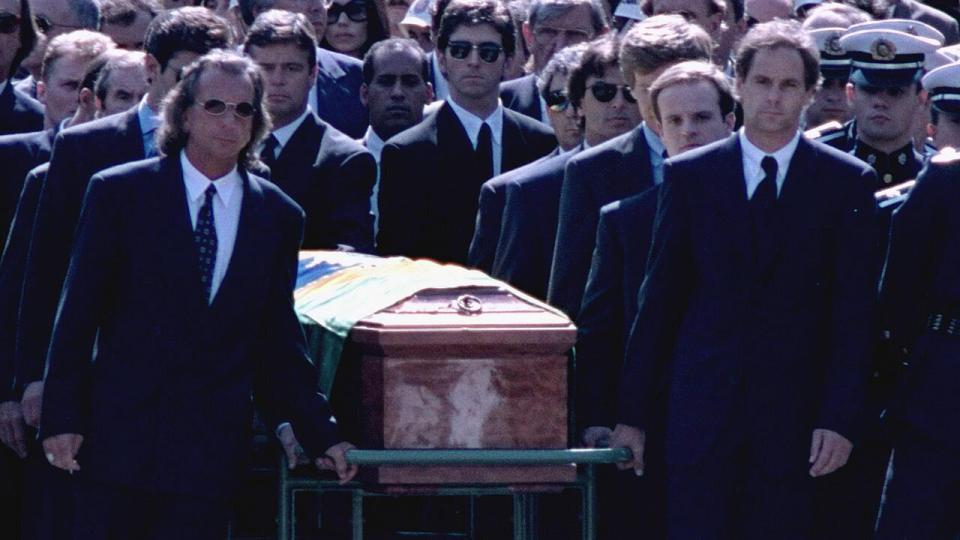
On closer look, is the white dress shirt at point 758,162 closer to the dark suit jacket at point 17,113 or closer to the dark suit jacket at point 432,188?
the dark suit jacket at point 432,188

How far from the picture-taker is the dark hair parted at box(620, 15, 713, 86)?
8039 millimetres

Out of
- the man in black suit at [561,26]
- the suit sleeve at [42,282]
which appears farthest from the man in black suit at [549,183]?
the man in black suit at [561,26]

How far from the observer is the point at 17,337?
7.43m

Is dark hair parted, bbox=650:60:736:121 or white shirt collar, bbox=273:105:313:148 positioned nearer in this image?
dark hair parted, bbox=650:60:736:121

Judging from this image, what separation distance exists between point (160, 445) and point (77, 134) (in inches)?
52.9

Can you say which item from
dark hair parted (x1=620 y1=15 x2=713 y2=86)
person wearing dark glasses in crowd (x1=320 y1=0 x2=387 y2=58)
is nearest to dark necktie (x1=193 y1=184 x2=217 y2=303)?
dark hair parted (x1=620 y1=15 x2=713 y2=86)

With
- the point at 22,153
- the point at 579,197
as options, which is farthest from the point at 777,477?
the point at 22,153

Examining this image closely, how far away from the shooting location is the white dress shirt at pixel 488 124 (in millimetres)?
9180

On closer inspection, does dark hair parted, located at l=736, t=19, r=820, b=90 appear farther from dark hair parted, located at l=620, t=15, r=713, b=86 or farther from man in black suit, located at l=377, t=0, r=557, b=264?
man in black suit, located at l=377, t=0, r=557, b=264

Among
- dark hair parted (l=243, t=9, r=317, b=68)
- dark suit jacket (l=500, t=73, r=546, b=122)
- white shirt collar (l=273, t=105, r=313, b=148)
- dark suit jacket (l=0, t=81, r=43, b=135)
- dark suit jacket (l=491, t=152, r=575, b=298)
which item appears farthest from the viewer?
dark suit jacket (l=500, t=73, r=546, b=122)

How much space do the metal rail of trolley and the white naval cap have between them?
206 cm

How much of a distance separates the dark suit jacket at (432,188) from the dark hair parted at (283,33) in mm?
486

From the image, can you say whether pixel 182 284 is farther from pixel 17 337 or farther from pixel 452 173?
pixel 452 173

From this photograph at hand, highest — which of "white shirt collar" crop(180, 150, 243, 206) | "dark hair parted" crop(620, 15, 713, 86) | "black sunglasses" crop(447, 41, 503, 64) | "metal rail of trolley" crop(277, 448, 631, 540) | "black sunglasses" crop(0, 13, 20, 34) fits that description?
"dark hair parted" crop(620, 15, 713, 86)
